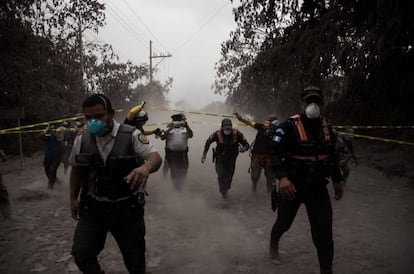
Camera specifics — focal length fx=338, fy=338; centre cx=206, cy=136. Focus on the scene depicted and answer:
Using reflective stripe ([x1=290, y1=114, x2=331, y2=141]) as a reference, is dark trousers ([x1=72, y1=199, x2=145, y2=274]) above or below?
below

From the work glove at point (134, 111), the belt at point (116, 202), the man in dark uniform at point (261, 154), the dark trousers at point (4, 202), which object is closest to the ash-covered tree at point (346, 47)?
the man in dark uniform at point (261, 154)

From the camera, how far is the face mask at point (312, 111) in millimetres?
3430

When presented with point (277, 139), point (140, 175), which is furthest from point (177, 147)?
point (140, 175)

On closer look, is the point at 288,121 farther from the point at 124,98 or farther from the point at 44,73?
the point at 124,98

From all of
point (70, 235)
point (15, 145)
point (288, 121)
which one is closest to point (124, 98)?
point (15, 145)

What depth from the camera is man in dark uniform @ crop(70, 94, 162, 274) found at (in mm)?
2828

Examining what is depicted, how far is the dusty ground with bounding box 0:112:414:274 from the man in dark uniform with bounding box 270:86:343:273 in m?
0.81

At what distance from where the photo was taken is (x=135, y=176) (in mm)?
2646

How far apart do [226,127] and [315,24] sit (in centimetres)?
416

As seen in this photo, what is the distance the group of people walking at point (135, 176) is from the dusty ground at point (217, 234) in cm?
73

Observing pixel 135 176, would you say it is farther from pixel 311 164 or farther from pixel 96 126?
pixel 311 164

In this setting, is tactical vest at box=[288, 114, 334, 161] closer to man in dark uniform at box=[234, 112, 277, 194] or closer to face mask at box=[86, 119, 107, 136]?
face mask at box=[86, 119, 107, 136]

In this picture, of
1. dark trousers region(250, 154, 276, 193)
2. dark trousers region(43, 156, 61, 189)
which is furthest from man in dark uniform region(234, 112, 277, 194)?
dark trousers region(43, 156, 61, 189)

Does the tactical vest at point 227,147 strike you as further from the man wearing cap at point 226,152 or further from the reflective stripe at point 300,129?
the reflective stripe at point 300,129
